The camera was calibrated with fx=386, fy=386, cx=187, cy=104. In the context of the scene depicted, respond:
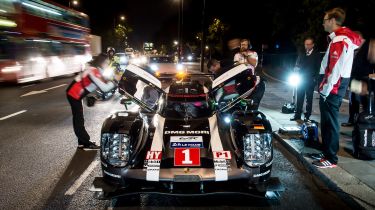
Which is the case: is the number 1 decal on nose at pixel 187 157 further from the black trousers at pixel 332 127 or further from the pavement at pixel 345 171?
the black trousers at pixel 332 127

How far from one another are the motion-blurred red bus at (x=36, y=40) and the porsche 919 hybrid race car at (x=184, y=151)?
11596 millimetres

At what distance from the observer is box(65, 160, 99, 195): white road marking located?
15.9 feet

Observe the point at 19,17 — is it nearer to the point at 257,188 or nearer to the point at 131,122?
the point at 131,122

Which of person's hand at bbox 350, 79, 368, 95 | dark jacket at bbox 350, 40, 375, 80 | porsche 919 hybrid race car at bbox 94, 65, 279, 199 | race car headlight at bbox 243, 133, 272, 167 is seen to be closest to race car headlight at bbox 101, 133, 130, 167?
porsche 919 hybrid race car at bbox 94, 65, 279, 199

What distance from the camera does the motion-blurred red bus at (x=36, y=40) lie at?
14938 millimetres

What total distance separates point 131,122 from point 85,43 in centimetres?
2245

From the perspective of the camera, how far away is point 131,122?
15.7ft

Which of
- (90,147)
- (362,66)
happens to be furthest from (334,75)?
(90,147)

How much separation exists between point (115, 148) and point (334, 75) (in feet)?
10.7

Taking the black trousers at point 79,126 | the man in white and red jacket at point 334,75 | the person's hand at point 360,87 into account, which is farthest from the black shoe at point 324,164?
the black trousers at point 79,126

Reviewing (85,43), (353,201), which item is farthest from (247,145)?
(85,43)

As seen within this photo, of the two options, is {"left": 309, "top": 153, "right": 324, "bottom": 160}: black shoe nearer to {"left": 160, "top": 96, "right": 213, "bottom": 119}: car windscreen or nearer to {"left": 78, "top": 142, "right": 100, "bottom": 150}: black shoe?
{"left": 160, "top": 96, "right": 213, "bottom": 119}: car windscreen

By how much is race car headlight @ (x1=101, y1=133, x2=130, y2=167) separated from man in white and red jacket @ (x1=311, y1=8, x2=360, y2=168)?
2884 millimetres

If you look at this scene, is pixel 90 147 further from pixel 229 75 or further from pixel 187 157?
pixel 187 157
